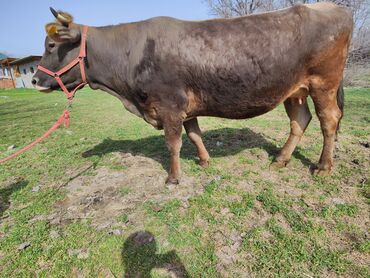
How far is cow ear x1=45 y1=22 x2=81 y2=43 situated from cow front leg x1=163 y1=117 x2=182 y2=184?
5.79 ft

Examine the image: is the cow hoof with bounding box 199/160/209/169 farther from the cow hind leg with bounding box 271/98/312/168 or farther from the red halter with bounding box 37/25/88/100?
the red halter with bounding box 37/25/88/100

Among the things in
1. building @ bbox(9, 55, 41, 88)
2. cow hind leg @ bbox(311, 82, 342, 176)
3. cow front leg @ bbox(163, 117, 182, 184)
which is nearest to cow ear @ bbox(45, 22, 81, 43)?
cow front leg @ bbox(163, 117, 182, 184)

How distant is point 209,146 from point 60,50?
3264 millimetres

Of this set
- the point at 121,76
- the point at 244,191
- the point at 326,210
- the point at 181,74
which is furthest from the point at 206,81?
the point at 326,210

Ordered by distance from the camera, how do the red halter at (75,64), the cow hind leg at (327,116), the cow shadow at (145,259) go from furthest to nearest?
the red halter at (75,64)
the cow hind leg at (327,116)
the cow shadow at (145,259)

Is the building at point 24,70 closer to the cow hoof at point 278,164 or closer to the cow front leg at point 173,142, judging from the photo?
the cow front leg at point 173,142

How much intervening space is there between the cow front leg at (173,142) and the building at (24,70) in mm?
42103

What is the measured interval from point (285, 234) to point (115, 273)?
1811mm

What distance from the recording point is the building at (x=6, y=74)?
39469 millimetres

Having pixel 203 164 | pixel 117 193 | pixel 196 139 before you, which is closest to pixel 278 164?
pixel 203 164

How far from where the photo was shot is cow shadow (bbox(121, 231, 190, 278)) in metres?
2.55

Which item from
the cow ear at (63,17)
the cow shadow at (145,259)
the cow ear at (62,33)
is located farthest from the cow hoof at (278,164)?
the cow ear at (63,17)

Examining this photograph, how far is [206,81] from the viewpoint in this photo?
12.0ft

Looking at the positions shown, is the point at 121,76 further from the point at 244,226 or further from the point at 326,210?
the point at 326,210
